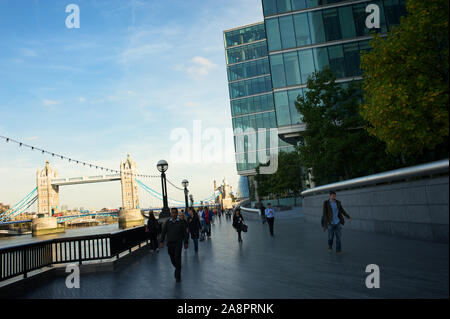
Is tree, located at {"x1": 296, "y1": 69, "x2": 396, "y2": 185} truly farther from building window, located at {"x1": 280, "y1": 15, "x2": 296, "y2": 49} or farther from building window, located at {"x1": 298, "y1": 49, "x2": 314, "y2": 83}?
building window, located at {"x1": 280, "y1": 15, "x2": 296, "y2": 49}

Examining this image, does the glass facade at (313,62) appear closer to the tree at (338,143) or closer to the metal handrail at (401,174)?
the tree at (338,143)

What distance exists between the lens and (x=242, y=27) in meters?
66.4

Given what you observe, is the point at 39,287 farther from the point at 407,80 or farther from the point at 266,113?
the point at 266,113

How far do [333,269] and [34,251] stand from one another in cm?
779

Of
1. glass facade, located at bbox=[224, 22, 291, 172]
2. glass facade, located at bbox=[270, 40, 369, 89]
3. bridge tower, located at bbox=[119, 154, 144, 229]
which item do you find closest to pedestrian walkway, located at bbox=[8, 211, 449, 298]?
glass facade, located at bbox=[270, 40, 369, 89]

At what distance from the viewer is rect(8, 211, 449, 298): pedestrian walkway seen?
529cm

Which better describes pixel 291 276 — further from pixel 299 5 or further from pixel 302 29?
pixel 299 5

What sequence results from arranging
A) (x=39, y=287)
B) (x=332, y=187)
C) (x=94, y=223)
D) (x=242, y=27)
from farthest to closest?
(x=94, y=223)
(x=242, y=27)
(x=332, y=187)
(x=39, y=287)

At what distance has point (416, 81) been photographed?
11203 mm

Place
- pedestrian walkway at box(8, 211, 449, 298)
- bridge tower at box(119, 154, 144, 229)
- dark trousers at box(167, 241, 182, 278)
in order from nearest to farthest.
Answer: pedestrian walkway at box(8, 211, 449, 298)
dark trousers at box(167, 241, 182, 278)
bridge tower at box(119, 154, 144, 229)

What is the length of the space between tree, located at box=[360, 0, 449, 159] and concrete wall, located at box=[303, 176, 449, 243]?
258cm

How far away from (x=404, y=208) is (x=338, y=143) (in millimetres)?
8880
